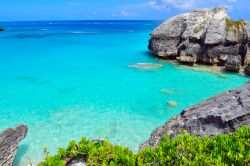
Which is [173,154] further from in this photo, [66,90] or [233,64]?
[233,64]

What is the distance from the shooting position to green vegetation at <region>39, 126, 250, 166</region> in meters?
4.82

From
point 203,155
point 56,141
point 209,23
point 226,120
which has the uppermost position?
point 209,23

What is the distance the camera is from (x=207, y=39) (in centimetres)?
2736

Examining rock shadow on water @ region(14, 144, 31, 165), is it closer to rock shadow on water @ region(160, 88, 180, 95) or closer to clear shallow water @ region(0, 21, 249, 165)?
clear shallow water @ region(0, 21, 249, 165)

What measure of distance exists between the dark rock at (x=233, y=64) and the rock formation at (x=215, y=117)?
15933 mm

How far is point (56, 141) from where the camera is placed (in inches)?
499

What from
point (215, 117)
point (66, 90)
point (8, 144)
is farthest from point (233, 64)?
point (8, 144)

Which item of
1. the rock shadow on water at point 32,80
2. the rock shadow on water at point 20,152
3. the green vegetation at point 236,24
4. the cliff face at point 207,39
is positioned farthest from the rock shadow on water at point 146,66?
the rock shadow on water at point 20,152

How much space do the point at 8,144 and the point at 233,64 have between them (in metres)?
21.2

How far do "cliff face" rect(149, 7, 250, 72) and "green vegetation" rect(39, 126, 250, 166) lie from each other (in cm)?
2136

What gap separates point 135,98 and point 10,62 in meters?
19.5

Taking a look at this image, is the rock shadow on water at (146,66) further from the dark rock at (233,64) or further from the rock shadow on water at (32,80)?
the rock shadow on water at (32,80)

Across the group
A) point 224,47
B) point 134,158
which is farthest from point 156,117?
point 224,47

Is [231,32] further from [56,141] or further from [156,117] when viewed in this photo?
[56,141]
